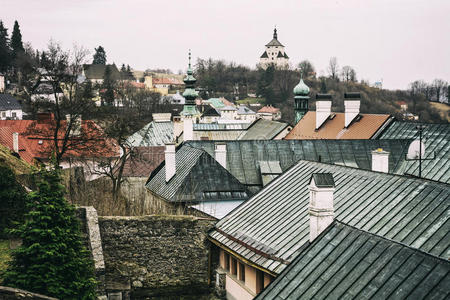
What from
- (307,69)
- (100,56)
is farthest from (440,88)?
(100,56)

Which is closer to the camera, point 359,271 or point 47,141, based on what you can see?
point 359,271

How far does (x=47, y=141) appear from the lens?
3138 cm

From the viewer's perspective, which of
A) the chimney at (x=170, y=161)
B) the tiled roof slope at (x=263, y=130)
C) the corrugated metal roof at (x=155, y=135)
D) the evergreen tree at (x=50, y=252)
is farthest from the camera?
the corrugated metal roof at (x=155, y=135)

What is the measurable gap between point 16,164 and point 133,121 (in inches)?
Answer: 416

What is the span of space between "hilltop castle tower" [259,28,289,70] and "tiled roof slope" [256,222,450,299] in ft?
506

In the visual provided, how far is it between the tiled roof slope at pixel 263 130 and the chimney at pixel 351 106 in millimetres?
5751

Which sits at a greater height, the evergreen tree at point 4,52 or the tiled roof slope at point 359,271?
the evergreen tree at point 4,52

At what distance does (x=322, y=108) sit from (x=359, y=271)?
2492 centimetres

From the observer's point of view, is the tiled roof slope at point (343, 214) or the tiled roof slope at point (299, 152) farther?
the tiled roof slope at point (299, 152)

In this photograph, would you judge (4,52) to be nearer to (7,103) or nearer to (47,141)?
(7,103)

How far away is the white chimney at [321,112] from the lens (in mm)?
32312

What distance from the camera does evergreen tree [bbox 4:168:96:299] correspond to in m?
10.5

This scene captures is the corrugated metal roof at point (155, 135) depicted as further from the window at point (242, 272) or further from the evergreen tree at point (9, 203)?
the window at point (242, 272)

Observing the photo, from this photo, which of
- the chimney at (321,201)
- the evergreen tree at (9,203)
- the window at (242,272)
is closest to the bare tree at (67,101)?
the evergreen tree at (9,203)
